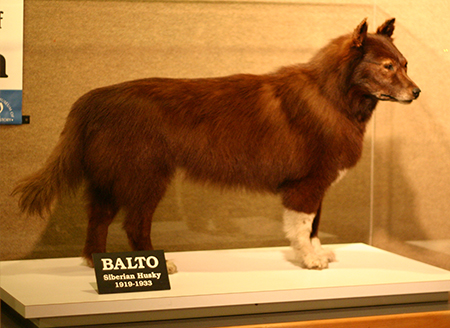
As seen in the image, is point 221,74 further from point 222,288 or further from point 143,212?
point 222,288

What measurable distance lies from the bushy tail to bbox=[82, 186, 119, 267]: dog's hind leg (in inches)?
3.9

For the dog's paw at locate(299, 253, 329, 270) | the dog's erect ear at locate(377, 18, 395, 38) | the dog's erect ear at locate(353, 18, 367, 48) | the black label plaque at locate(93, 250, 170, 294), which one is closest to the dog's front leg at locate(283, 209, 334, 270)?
the dog's paw at locate(299, 253, 329, 270)

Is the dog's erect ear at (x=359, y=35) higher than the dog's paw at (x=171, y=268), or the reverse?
the dog's erect ear at (x=359, y=35)

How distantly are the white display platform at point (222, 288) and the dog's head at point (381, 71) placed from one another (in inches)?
26.8

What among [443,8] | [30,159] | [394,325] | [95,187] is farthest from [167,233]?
[443,8]

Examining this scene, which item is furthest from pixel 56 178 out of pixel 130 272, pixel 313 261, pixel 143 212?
pixel 313 261

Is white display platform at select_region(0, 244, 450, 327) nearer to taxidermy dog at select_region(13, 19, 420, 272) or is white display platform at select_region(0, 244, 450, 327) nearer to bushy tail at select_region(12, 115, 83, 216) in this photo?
taxidermy dog at select_region(13, 19, 420, 272)

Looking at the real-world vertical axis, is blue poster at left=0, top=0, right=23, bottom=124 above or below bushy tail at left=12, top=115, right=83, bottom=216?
above

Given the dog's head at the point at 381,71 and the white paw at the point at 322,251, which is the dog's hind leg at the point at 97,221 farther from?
the dog's head at the point at 381,71

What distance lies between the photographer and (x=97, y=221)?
6.91 feet

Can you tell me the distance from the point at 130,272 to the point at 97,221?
40 centimetres

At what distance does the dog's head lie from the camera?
2.04 m

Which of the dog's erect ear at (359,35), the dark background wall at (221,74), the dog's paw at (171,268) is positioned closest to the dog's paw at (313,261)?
the dark background wall at (221,74)

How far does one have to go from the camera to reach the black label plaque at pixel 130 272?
69.1 inches
